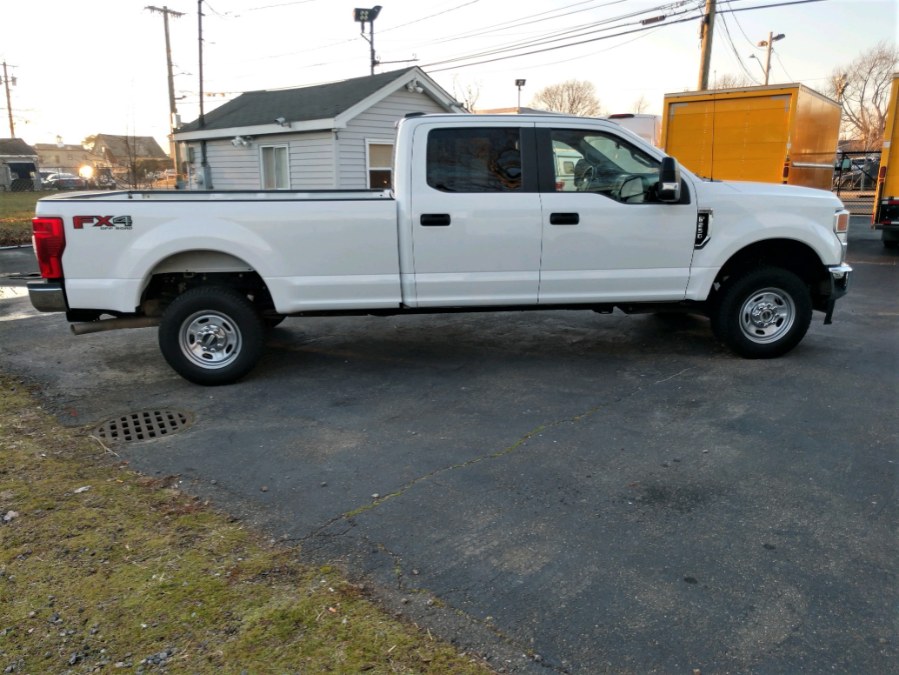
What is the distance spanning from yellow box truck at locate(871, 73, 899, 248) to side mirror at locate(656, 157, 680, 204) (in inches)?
352

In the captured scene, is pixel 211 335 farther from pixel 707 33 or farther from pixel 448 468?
pixel 707 33

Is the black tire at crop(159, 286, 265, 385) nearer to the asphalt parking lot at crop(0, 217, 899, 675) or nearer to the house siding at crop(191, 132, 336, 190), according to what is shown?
the asphalt parking lot at crop(0, 217, 899, 675)

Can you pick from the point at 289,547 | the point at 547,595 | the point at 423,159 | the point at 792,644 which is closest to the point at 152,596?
the point at 289,547

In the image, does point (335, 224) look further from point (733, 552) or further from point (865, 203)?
point (865, 203)

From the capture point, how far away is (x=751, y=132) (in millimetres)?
12328

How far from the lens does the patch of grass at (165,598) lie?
2488 mm

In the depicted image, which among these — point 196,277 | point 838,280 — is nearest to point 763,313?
point 838,280

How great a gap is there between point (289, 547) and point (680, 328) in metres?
5.51

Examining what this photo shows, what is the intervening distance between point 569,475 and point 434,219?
2.47m

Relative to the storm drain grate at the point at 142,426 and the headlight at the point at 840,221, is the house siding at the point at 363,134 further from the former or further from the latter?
the storm drain grate at the point at 142,426

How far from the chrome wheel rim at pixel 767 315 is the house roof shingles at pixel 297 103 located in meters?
13.1

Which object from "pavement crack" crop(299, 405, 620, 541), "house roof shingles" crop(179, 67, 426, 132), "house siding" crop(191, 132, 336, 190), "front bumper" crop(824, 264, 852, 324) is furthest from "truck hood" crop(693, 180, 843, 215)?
"house roof shingles" crop(179, 67, 426, 132)

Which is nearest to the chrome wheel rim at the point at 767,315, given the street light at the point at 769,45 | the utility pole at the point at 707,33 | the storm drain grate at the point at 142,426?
the storm drain grate at the point at 142,426

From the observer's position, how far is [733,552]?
3166 millimetres
